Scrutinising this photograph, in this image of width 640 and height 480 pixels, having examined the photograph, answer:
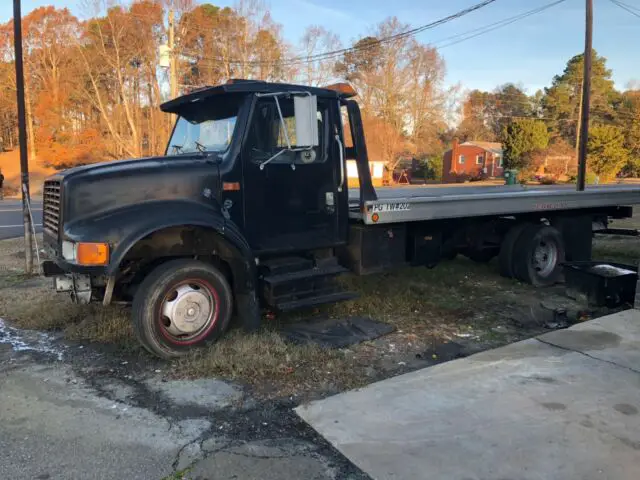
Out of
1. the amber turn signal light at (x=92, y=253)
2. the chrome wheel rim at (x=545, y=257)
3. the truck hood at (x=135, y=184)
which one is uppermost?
the truck hood at (x=135, y=184)

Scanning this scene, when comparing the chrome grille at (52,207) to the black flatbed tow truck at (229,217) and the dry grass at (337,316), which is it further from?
the dry grass at (337,316)

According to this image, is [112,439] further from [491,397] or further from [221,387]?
[491,397]

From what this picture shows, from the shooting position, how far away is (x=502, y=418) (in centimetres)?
358

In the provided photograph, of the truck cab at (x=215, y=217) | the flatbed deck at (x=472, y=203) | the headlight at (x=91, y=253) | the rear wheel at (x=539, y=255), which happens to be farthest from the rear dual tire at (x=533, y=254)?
the headlight at (x=91, y=253)

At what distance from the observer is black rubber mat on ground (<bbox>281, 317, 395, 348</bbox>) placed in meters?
5.29

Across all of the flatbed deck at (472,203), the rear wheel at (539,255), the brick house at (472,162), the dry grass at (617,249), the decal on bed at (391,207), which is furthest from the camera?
the brick house at (472,162)

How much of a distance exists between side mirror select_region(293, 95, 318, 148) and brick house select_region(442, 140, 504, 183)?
54.0 meters

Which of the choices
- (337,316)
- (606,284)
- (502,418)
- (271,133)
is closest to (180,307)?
(271,133)

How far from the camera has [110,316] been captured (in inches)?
229

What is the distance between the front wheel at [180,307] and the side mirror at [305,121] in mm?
1415

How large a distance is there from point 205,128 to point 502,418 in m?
3.85

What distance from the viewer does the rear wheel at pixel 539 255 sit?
7875mm

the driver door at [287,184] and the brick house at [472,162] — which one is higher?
the brick house at [472,162]

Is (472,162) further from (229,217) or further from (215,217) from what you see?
(215,217)
